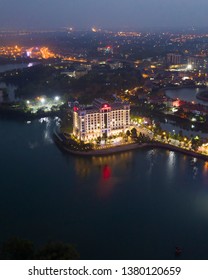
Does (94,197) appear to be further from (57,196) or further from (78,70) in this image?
(78,70)

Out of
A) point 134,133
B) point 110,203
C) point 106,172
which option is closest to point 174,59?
point 134,133

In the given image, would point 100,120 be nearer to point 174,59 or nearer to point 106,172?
point 106,172

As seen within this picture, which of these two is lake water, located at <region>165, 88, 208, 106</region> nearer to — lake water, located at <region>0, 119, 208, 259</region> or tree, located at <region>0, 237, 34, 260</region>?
lake water, located at <region>0, 119, 208, 259</region>

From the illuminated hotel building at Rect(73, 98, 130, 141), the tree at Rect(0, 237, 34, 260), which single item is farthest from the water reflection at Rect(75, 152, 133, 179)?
the tree at Rect(0, 237, 34, 260)

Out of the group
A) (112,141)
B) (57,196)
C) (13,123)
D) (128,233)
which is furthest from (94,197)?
(13,123)

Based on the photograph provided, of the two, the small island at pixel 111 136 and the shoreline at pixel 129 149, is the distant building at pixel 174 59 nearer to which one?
the small island at pixel 111 136

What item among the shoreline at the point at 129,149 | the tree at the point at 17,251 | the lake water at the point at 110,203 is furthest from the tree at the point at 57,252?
the shoreline at the point at 129,149
